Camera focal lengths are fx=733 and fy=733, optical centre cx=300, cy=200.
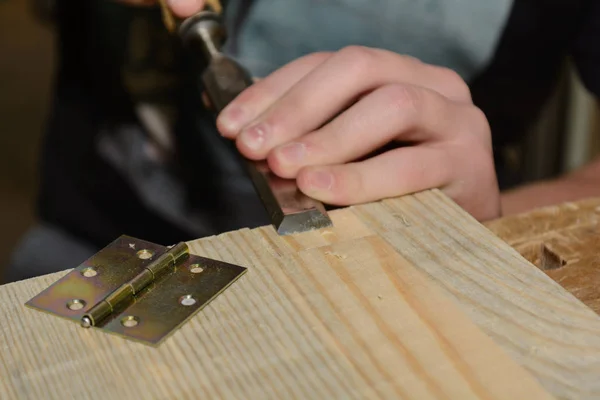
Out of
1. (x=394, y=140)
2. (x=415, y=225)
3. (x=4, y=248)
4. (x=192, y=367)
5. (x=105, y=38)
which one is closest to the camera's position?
(x=192, y=367)

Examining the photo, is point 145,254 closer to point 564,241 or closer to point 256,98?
point 256,98

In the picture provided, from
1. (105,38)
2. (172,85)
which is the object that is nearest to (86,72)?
(105,38)

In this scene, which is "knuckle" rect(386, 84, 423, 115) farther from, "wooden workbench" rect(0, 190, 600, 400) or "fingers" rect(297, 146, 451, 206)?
"wooden workbench" rect(0, 190, 600, 400)

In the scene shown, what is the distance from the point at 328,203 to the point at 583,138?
4.62 ft

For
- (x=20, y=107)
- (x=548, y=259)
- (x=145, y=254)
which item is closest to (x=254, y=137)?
(x=145, y=254)

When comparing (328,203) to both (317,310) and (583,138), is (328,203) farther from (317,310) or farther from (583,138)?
(583,138)

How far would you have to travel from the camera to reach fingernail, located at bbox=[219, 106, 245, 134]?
622mm

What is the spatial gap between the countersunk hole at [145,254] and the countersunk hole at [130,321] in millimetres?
68

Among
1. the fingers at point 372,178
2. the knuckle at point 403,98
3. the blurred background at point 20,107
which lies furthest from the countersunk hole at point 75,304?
the blurred background at point 20,107

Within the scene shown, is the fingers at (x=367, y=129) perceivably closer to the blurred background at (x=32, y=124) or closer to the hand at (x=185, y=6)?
the hand at (x=185, y=6)

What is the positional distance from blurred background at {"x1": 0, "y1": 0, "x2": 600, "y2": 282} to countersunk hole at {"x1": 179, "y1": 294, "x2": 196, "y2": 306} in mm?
1007

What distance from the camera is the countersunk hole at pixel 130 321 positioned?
427 mm

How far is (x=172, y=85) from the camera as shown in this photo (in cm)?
116

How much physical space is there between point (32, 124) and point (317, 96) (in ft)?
9.74
